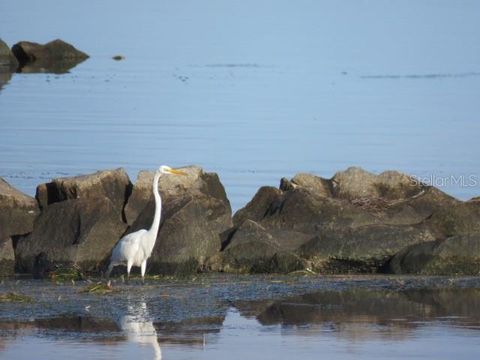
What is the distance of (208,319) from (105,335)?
55.1 inches

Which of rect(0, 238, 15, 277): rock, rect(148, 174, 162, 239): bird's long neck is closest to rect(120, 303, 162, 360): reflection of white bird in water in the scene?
rect(148, 174, 162, 239): bird's long neck

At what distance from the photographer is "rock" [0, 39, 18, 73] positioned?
49781 millimetres

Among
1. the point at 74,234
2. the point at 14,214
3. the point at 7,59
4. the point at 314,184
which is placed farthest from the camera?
the point at 7,59

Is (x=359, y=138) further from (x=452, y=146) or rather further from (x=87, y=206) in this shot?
(x=87, y=206)

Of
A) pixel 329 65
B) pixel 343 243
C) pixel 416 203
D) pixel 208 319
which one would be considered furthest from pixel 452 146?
pixel 329 65

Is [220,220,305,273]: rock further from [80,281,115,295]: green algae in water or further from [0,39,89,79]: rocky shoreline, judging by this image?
[0,39,89,79]: rocky shoreline

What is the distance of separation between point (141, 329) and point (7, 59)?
37338 mm

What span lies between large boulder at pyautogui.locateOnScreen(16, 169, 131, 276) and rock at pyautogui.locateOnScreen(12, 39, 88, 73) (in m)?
32.5

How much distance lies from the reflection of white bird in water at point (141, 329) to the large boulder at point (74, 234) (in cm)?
308

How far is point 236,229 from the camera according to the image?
61.0ft

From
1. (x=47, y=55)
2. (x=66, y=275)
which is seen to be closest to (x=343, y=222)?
(x=66, y=275)

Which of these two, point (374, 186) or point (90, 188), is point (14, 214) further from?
point (374, 186)

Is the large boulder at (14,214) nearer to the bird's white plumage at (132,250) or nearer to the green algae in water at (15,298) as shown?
the bird's white plumage at (132,250)

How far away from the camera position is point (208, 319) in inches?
591
